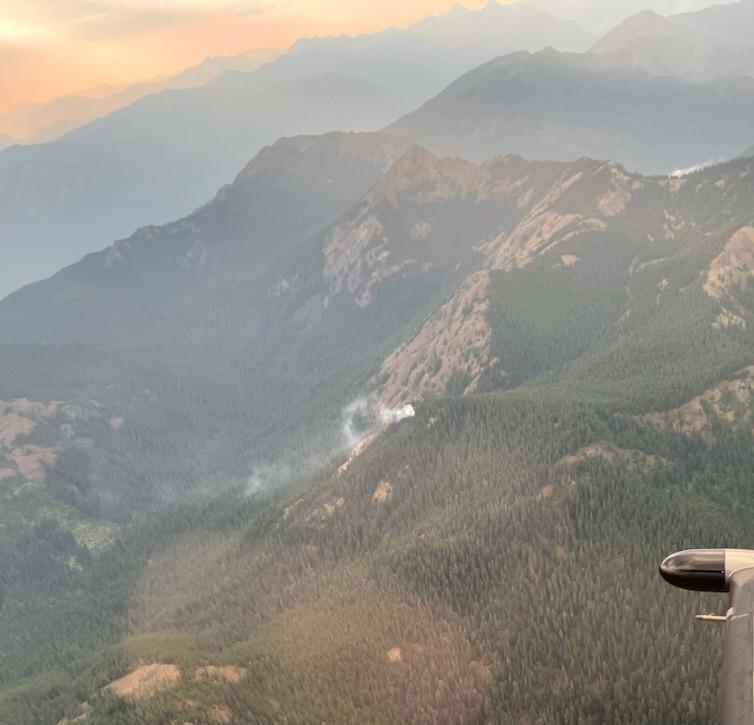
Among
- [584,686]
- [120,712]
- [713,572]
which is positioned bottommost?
[584,686]

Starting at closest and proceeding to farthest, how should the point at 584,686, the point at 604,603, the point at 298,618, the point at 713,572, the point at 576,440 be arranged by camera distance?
1. the point at 713,572
2. the point at 584,686
3. the point at 604,603
4. the point at 298,618
5. the point at 576,440

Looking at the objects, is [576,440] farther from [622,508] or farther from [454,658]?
[454,658]

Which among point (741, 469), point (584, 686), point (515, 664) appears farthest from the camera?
point (741, 469)

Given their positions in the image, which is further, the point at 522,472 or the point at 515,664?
the point at 522,472

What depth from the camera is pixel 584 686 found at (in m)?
123

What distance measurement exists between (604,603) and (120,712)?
96.6m

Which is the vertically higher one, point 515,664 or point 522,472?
point 522,472

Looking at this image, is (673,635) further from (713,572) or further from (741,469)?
(713,572)

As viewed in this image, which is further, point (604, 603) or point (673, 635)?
point (604, 603)

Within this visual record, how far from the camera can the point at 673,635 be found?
427 feet

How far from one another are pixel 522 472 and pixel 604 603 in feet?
188

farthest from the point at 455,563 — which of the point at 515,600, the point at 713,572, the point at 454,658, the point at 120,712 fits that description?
the point at 713,572

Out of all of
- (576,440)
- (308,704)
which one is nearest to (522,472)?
(576,440)

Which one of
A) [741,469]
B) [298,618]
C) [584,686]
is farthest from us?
[741,469]
